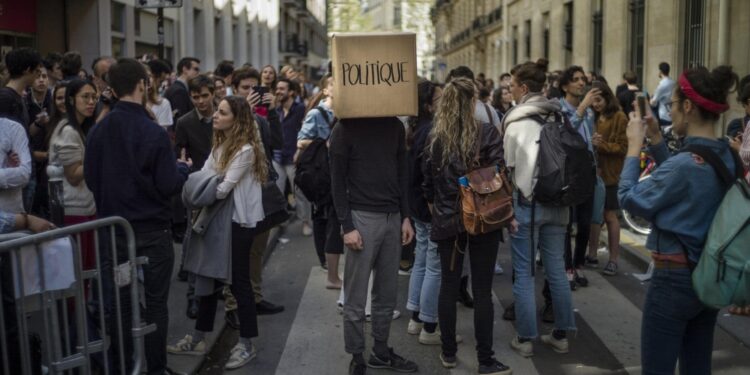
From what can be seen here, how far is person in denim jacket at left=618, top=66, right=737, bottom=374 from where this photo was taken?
3.82 meters

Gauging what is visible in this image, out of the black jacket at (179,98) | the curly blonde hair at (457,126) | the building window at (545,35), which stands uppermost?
the building window at (545,35)

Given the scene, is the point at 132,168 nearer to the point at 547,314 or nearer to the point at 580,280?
the point at 547,314

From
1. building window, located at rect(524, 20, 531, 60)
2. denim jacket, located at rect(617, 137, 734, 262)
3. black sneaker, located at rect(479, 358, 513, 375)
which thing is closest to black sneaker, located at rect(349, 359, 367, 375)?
black sneaker, located at rect(479, 358, 513, 375)

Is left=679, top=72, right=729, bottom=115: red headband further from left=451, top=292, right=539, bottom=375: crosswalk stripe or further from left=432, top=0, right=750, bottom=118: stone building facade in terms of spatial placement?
left=432, top=0, right=750, bottom=118: stone building facade

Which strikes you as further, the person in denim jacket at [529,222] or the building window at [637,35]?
the building window at [637,35]

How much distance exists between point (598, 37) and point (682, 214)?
2082 centimetres

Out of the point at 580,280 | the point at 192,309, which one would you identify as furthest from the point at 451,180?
the point at 580,280

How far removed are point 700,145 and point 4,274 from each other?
3.30m

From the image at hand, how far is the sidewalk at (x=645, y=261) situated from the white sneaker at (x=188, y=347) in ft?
12.7

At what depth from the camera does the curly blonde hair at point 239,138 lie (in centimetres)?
569

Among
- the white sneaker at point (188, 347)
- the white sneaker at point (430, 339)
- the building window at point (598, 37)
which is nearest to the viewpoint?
the white sneaker at point (188, 347)

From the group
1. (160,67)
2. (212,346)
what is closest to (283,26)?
(160,67)

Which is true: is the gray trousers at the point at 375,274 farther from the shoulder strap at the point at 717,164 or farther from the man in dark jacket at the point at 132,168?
the shoulder strap at the point at 717,164

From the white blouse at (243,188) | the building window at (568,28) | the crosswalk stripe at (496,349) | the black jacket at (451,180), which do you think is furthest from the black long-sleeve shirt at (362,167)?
the building window at (568,28)
